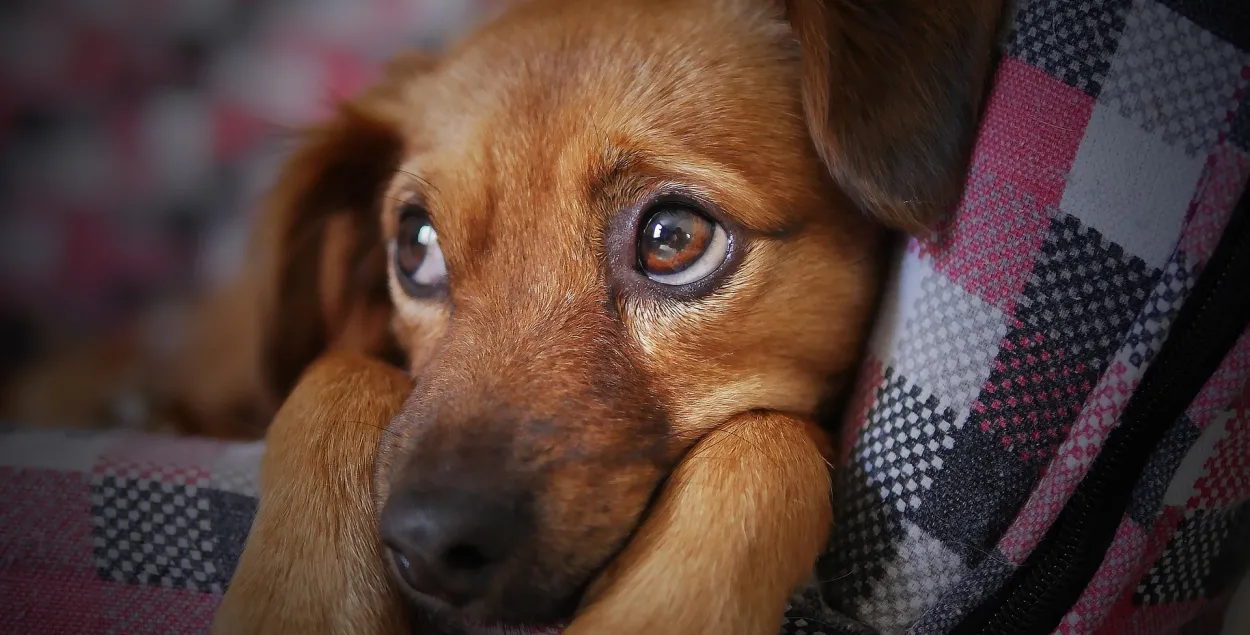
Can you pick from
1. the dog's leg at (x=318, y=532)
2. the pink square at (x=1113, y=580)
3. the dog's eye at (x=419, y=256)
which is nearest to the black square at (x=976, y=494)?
the pink square at (x=1113, y=580)

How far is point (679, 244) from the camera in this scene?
114cm

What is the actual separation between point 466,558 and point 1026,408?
70cm

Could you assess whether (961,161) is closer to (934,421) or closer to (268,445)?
(934,421)

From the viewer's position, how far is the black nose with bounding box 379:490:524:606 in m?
0.90

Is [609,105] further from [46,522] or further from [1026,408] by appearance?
[46,522]

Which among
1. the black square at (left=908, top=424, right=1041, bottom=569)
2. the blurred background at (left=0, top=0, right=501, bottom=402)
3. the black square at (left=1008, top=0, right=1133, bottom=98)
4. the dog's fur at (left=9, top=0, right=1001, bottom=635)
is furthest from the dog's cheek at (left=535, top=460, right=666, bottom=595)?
the blurred background at (left=0, top=0, right=501, bottom=402)

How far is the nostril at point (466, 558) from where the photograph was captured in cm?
91

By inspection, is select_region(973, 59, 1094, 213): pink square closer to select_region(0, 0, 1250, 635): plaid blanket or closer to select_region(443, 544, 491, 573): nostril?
select_region(0, 0, 1250, 635): plaid blanket

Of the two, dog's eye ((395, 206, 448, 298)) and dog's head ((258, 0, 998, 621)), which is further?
dog's eye ((395, 206, 448, 298))

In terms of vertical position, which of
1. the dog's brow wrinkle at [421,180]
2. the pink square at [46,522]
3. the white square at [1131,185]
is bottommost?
the pink square at [46,522]

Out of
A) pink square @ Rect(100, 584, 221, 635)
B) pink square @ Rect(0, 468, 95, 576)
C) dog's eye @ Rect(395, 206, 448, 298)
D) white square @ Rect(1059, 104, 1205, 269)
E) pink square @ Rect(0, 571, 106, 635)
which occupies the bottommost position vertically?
pink square @ Rect(0, 571, 106, 635)

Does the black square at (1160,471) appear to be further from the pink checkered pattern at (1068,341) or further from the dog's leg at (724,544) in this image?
the dog's leg at (724,544)

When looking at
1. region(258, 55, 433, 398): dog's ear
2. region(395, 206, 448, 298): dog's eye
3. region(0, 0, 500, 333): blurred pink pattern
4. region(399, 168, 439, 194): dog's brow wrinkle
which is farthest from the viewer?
region(0, 0, 500, 333): blurred pink pattern

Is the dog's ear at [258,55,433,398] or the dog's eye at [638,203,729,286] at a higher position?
the dog's eye at [638,203,729,286]
